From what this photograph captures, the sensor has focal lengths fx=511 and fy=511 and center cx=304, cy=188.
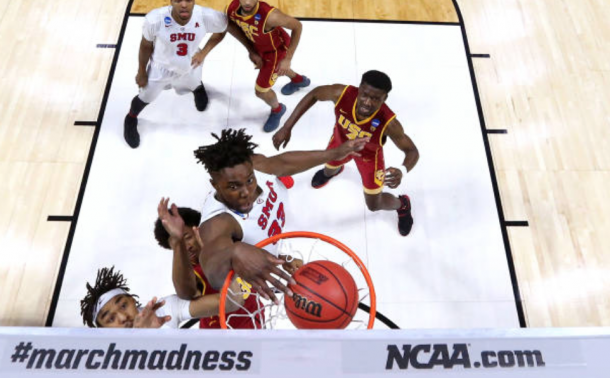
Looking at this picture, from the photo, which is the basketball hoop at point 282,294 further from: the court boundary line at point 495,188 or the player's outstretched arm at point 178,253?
the court boundary line at point 495,188

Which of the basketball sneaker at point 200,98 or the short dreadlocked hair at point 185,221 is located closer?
the short dreadlocked hair at point 185,221

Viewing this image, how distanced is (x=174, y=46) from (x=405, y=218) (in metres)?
2.01

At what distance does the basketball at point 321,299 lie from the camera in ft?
6.64

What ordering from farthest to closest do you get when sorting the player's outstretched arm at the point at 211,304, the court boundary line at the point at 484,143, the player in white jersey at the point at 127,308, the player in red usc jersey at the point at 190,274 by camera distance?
the court boundary line at the point at 484,143 → the player in white jersey at the point at 127,308 → the player's outstretched arm at the point at 211,304 → the player in red usc jersey at the point at 190,274

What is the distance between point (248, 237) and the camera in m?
2.48

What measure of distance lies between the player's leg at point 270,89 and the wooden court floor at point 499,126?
1385 millimetres

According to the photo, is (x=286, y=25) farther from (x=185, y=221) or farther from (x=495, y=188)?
(x=495, y=188)

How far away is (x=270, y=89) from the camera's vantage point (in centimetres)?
395

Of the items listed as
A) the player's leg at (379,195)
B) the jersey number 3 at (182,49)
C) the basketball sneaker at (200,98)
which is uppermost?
the jersey number 3 at (182,49)

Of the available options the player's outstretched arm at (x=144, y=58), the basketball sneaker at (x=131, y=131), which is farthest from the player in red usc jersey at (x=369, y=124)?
the basketball sneaker at (x=131, y=131)

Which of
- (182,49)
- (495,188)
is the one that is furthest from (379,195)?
(182,49)

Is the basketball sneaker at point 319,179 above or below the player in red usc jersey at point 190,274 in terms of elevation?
above

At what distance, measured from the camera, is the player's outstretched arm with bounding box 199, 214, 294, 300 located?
1.73 metres

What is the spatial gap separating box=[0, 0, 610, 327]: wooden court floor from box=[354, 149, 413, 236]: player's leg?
80 cm
